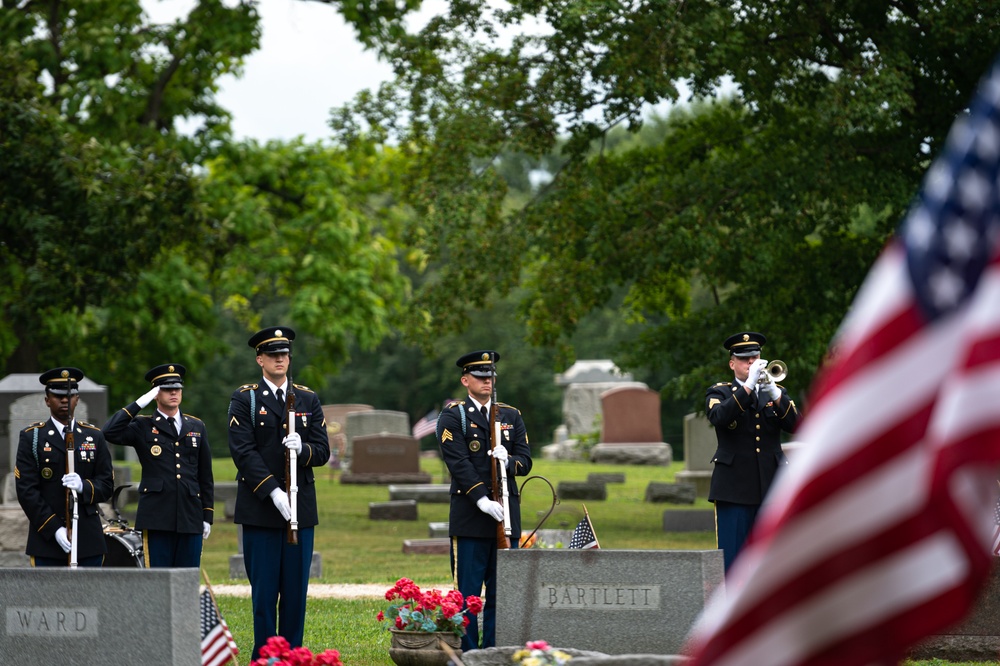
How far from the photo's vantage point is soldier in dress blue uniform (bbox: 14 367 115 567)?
31.6 ft

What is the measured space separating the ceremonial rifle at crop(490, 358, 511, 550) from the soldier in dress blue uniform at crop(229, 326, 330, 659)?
42.6 inches

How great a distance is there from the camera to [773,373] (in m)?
10.1

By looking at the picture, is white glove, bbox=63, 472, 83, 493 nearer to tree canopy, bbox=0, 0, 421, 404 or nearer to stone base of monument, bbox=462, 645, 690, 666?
stone base of monument, bbox=462, 645, 690, 666

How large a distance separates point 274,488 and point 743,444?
3.46 m

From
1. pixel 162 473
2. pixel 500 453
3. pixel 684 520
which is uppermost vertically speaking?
pixel 500 453

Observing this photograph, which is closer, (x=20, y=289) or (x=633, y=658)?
(x=633, y=658)

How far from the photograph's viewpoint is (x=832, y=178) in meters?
17.8

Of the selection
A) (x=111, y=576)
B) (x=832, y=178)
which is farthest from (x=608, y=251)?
(x=111, y=576)

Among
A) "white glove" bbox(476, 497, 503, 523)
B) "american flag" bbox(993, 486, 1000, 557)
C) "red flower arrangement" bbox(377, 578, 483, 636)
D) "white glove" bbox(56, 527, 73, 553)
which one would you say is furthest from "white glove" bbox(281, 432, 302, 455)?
"american flag" bbox(993, 486, 1000, 557)

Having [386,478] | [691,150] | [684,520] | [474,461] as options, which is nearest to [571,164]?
[691,150]

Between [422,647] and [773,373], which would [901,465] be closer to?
[422,647]

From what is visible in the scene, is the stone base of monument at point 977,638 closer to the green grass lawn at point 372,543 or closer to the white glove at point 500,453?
the green grass lawn at point 372,543

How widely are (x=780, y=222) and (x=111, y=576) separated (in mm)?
12789

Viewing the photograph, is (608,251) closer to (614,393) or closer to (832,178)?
(832,178)
